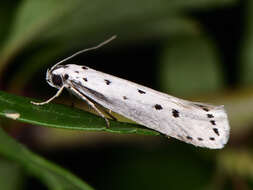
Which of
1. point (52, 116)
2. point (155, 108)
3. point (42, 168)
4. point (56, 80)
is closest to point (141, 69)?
point (56, 80)

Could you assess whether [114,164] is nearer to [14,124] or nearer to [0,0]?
[14,124]

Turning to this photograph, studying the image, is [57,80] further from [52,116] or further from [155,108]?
[52,116]

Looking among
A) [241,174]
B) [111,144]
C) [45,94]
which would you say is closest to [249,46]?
[241,174]

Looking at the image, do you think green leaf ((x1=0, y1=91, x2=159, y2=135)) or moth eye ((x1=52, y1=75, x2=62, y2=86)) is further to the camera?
moth eye ((x1=52, y1=75, x2=62, y2=86))

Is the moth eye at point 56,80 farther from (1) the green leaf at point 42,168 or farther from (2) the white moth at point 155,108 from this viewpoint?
(1) the green leaf at point 42,168

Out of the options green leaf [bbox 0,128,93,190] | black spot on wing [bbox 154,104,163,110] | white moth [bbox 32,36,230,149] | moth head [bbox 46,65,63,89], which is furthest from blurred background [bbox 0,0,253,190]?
black spot on wing [bbox 154,104,163,110]

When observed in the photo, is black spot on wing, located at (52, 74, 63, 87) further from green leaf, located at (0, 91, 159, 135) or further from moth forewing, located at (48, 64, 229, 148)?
green leaf, located at (0, 91, 159, 135)

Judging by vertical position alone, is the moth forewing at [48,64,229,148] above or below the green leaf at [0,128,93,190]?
above
